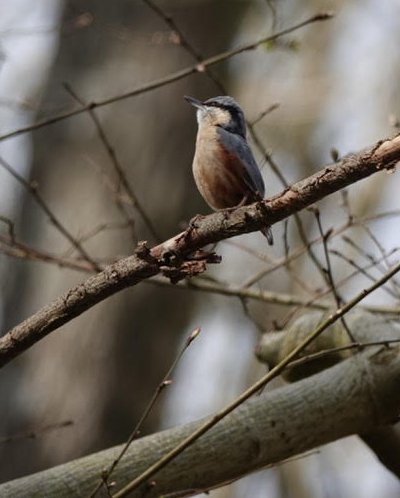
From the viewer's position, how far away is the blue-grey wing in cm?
319

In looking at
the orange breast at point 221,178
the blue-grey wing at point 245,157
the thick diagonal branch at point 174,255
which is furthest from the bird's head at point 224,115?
the thick diagonal branch at point 174,255

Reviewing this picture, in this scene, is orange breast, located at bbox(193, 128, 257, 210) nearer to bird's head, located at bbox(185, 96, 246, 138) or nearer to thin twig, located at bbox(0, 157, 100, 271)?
bird's head, located at bbox(185, 96, 246, 138)

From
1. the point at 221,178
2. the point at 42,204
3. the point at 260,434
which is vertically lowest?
the point at 260,434

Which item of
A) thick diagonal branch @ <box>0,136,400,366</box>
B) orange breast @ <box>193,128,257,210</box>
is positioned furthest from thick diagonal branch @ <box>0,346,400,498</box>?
orange breast @ <box>193,128,257,210</box>

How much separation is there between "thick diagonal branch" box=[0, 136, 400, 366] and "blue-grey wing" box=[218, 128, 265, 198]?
1.85ft

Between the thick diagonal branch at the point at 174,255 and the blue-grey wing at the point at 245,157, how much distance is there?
0.57 m

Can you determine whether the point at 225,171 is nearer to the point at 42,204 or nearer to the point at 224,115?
the point at 224,115

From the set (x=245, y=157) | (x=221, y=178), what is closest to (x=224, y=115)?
(x=245, y=157)

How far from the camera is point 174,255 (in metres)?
2.48

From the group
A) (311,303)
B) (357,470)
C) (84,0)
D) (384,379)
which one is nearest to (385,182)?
(357,470)

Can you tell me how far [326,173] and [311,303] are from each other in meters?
1.80

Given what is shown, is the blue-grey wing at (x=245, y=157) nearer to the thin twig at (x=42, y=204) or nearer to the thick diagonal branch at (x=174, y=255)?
the thick diagonal branch at (x=174, y=255)

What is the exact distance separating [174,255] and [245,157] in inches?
36.8

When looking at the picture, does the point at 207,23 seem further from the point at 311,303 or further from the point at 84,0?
the point at 311,303
